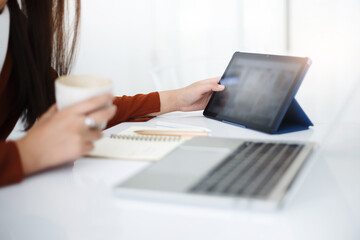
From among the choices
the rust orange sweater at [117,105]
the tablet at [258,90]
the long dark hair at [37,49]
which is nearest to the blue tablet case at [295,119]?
the tablet at [258,90]

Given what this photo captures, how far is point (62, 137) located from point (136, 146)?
0.54 ft

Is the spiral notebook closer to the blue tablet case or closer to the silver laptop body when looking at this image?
the silver laptop body

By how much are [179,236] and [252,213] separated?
9 cm

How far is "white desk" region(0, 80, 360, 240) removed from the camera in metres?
0.48

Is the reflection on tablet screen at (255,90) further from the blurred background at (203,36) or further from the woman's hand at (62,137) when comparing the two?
the blurred background at (203,36)

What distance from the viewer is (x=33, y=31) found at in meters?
1.09

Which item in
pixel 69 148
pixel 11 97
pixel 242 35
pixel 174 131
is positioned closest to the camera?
pixel 69 148

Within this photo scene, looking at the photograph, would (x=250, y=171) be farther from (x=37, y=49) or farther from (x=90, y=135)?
(x=37, y=49)

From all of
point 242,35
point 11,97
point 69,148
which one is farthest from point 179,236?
point 242,35

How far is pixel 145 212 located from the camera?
0.51m

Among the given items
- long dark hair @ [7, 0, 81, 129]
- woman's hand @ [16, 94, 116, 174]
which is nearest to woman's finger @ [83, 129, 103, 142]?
woman's hand @ [16, 94, 116, 174]

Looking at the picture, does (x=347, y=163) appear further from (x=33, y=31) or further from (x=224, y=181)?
(x=33, y=31)

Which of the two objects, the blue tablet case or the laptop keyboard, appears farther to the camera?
the blue tablet case

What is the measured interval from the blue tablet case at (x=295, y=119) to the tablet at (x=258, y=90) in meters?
0.04
